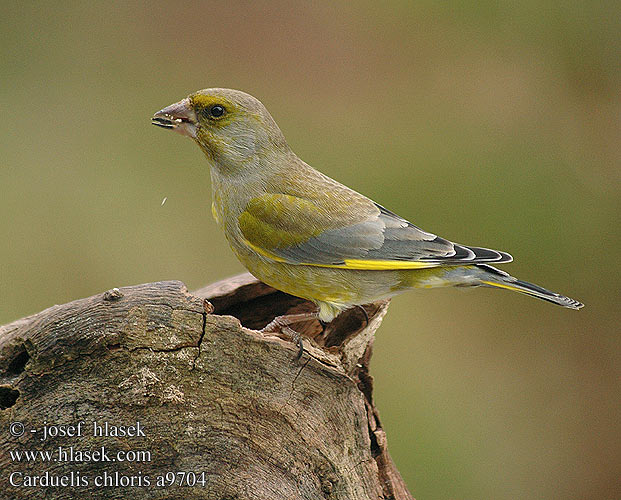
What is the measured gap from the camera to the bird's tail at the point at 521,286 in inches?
128

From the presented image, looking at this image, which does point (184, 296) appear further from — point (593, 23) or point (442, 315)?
point (593, 23)

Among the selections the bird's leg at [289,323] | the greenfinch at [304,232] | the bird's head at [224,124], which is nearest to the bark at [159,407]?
the bird's leg at [289,323]

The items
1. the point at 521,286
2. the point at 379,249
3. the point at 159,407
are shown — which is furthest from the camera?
the point at 379,249

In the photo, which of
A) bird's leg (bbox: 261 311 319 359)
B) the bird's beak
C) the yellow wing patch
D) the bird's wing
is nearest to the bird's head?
the bird's beak

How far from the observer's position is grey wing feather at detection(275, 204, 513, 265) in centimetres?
332

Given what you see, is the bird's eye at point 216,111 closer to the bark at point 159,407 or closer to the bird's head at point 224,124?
the bird's head at point 224,124

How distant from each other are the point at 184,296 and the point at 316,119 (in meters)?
3.82

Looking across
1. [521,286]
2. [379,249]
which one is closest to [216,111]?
[379,249]

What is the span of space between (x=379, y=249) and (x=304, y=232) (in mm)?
333

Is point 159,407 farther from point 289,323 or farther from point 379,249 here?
point 379,249

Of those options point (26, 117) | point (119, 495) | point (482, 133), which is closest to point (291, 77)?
point (482, 133)

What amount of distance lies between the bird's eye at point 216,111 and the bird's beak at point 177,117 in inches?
3.2

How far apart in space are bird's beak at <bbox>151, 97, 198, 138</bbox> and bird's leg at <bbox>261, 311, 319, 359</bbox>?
946 millimetres

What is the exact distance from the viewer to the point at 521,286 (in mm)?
3264
